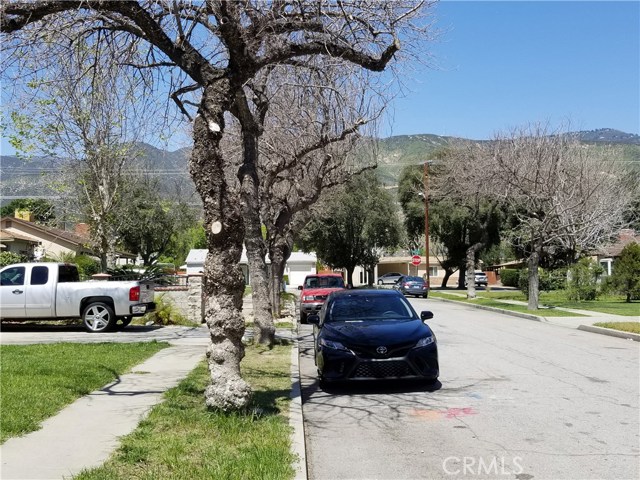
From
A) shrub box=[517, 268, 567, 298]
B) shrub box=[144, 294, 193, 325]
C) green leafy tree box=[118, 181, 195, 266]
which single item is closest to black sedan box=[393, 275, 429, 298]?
shrub box=[517, 268, 567, 298]

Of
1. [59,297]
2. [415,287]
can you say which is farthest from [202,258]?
[59,297]

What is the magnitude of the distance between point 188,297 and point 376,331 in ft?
40.6

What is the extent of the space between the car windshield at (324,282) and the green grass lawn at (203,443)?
16.9 m

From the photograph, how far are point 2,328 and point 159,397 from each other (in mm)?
11914

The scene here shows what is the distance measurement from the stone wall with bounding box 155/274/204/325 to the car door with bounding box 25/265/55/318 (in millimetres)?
3728

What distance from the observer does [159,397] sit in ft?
29.4

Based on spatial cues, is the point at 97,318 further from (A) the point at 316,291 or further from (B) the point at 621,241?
(B) the point at 621,241

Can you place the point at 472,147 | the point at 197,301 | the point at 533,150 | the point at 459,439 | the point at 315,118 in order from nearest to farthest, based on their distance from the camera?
the point at 459,439
the point at 315,118
the point at 197,301
the point at 533,150
the point at 472,147

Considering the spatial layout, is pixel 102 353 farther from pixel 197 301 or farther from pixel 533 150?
pixel 533 150

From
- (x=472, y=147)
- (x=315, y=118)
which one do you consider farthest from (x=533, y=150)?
(x=315, y=118)

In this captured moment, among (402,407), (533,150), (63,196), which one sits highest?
(533,150)

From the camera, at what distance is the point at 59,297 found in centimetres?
1772

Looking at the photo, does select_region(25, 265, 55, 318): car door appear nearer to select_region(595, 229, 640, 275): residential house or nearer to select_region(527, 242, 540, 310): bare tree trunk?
select_region(527, 242, 540, 310): bare tree trunk

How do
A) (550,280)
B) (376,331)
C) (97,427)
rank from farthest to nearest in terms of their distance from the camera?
(550,280) < (376,331) < (97,427)
